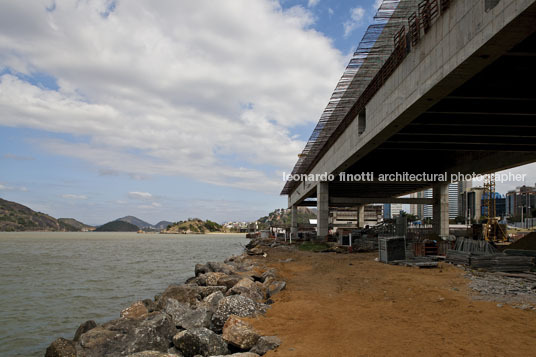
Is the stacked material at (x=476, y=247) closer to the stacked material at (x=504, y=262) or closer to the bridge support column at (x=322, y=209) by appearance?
the stacked material at (x=504, y=262)

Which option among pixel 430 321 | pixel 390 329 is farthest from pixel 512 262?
pixel 390 329

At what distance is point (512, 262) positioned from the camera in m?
15.9

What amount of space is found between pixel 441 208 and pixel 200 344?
4222cm

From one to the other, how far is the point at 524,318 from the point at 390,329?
3078 millimetres

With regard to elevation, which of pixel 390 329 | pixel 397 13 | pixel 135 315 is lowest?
pixel 135 315

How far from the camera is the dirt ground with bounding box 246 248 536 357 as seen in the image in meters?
6.55

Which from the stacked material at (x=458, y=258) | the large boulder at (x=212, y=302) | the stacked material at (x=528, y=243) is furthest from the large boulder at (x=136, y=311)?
the stacked material at (x=528, y=243)

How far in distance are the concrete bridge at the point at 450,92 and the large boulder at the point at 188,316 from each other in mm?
10236

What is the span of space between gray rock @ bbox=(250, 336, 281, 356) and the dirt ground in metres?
0.13

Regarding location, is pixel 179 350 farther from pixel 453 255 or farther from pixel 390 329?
pixel 453 255

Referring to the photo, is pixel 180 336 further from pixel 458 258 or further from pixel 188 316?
pixel 458 258

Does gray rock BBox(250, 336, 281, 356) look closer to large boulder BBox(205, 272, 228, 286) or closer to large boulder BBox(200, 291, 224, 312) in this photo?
large boulder BBox(200, 291, 224, 312)

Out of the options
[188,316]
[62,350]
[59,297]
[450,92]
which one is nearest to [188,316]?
[188,316]

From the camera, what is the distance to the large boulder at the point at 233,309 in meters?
8.85
